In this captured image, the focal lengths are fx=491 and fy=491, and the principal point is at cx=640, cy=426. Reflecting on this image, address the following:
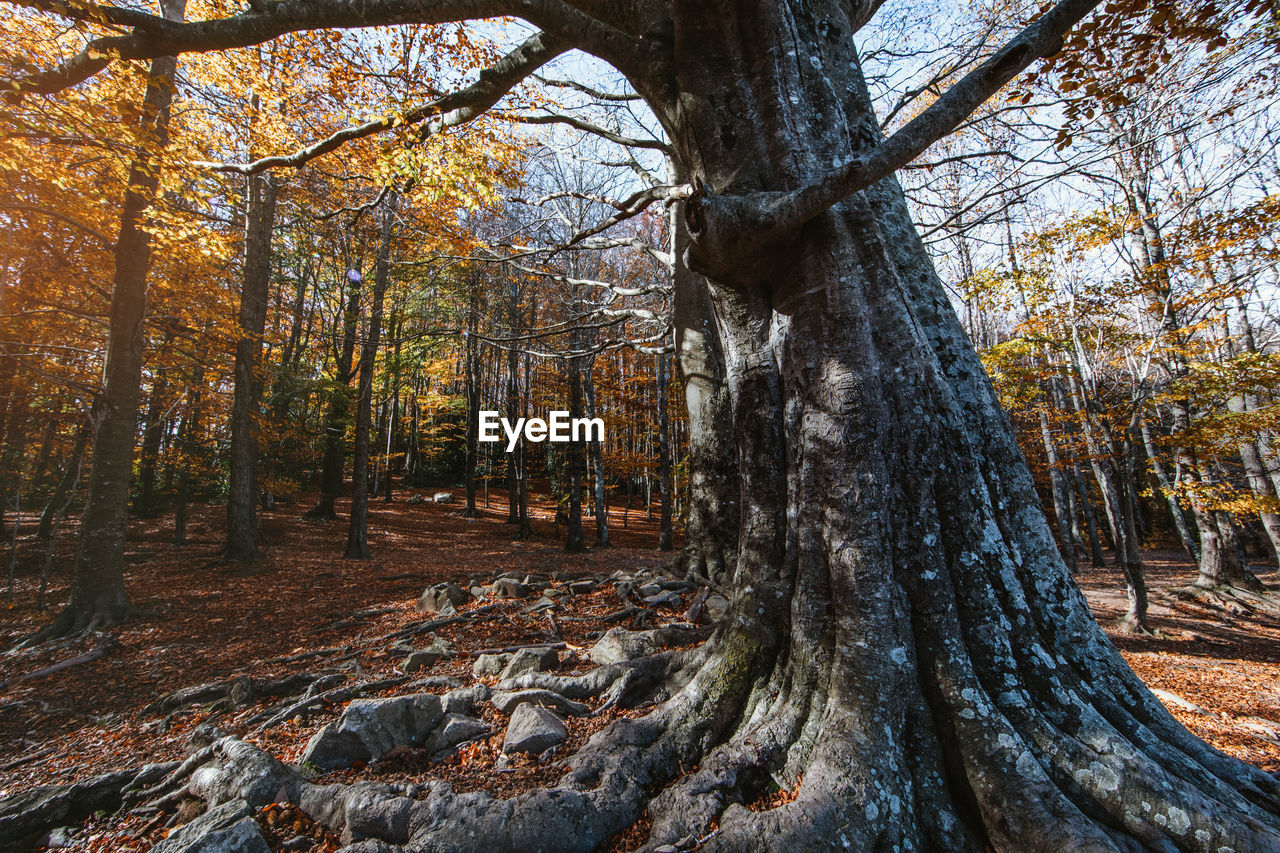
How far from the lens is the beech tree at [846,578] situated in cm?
174

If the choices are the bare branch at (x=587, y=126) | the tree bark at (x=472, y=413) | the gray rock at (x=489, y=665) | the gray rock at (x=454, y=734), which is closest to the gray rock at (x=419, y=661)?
the gray rock at (x=489, y=665)

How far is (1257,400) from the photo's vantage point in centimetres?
915

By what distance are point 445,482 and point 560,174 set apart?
16.7m

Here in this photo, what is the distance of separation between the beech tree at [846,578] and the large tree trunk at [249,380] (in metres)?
8.06

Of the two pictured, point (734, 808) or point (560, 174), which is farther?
point (560, 174)

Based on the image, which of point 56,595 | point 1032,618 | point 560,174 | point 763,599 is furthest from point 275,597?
point 560,174

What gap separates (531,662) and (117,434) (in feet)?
21.9

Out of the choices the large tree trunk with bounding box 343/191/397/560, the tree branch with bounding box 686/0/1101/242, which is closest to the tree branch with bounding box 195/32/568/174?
the tree branch with bounding box 686/0/1101/242

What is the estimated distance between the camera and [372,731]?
105 inches

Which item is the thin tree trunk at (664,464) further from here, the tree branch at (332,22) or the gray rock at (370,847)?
the gray rock at (370,847)

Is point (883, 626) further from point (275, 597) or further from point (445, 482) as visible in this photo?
point (445, 482)

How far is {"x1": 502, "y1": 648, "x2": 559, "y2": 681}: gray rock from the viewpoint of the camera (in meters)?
3.59

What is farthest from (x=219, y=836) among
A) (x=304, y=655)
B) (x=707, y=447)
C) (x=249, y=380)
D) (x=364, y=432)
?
(x=249, y=380)

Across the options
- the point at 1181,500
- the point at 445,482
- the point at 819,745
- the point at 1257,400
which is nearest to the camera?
the point at 819,745
